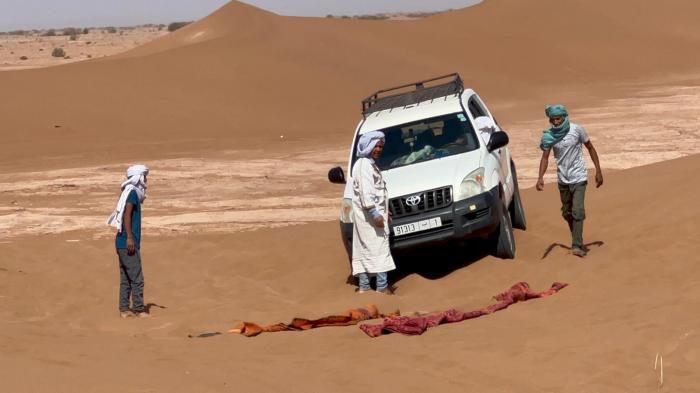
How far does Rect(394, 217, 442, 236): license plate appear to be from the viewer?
11500mm

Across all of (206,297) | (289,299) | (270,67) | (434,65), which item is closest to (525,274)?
(289,299)

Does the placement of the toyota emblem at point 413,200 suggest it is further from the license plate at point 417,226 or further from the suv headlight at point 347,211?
the suv headlight at point 347,211

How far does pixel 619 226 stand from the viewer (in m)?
13.2

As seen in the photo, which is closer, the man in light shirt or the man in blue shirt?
the man in blue shirt

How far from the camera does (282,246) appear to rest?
48.2 feet

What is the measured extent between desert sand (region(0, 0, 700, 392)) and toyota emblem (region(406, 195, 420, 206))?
1.76 feet

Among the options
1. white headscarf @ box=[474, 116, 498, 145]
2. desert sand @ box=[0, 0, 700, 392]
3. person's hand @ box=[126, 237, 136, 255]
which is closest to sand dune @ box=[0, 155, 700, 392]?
desert sand @ box=[0, 0, 700, 392]

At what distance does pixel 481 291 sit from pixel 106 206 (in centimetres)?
1075

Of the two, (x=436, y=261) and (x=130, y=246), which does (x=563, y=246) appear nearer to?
(x=436, y=261)

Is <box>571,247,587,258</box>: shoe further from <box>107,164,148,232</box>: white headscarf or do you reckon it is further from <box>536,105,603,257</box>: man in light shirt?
<box>107,164,148,232</box>: white headscarf

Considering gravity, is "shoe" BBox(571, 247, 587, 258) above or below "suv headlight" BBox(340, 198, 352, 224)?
below

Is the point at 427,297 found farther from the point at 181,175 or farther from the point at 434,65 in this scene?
the point at 434,65

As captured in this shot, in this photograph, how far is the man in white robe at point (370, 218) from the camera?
36.3 feet

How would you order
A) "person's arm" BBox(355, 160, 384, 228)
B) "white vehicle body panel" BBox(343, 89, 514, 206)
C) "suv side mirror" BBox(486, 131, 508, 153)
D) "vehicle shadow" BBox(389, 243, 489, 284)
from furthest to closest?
"suv side mirror" BBox(486, 131, 508, 153) → "vehicle shadow" BBox(389, 243, 489, 284) → "white vehicle body panel" BBox(343, 89, 514, 206) → "person's arm" BBox(355, 160, 384, 228)
